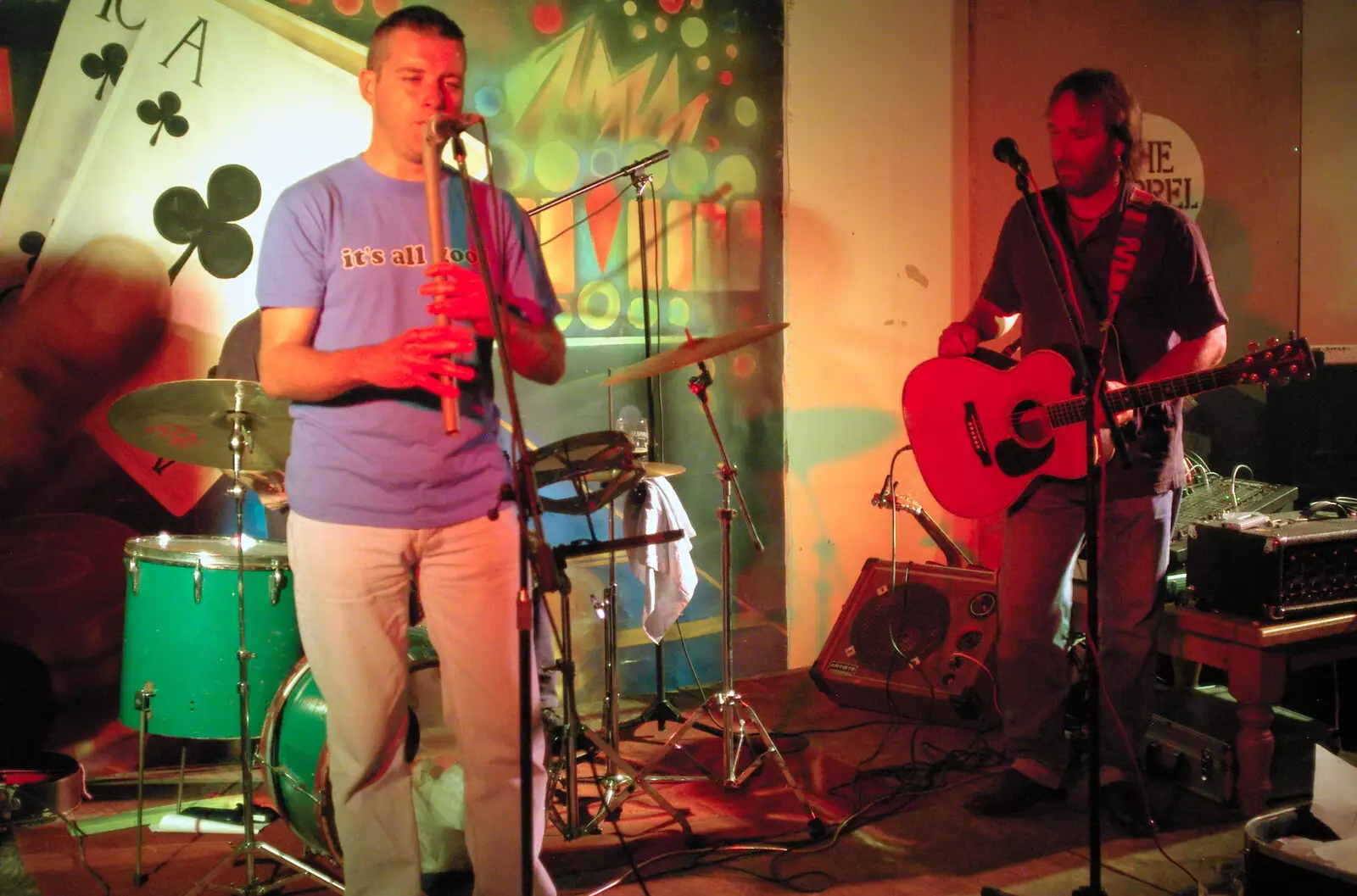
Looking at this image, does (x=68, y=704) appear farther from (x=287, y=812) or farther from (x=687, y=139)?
(x=687, y=139)

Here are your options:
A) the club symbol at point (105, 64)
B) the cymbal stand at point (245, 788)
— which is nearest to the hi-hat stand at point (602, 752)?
the cymbal stand at point (245, 788)

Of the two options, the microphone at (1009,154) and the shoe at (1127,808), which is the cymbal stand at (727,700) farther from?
the microphone at (1009,154)

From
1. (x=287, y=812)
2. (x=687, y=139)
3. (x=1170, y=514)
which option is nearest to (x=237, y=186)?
(x=687, y=139)

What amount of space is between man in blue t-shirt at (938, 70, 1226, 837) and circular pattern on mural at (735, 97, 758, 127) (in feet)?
6.08

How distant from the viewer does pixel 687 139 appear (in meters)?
4.84

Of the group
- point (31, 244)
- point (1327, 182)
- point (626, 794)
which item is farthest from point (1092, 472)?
point (1327, 182)

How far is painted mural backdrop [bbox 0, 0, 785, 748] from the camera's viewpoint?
3783mm

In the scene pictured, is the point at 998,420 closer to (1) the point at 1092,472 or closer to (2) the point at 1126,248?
(2) the point at 1126,248

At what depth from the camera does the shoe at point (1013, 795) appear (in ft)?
11.1

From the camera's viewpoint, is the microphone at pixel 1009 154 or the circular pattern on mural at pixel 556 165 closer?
the microphone at pixel 1009 154

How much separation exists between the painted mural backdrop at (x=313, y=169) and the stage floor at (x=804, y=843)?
2.34 ft

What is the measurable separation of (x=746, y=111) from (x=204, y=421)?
3.00 m

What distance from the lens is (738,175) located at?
4.95m

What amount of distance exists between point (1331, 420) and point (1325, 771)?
2.45 metres
